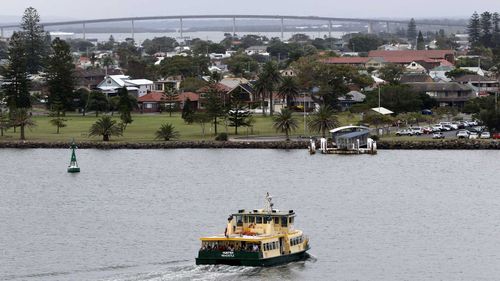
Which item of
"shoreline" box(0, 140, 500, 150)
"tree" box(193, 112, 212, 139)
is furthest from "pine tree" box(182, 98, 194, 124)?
"shoreline" box(0, 140, 500, 150)

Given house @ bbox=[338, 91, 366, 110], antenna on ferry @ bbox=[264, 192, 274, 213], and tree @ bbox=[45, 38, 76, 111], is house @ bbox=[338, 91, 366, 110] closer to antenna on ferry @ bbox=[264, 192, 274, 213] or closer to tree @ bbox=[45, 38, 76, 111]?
tree @ bbox=[45, 38, 76, 111]

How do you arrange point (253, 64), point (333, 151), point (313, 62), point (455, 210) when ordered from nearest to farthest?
point (455, 210), point (333, 151), point (313, 62), point (253, 64)

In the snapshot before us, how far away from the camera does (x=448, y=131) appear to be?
64.3m

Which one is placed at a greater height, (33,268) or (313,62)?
(313,62)

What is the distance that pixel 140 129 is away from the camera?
65.1 meters

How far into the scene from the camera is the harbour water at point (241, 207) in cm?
3033

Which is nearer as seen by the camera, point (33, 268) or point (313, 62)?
point (33, 268)

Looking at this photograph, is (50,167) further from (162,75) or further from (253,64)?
(253,64)

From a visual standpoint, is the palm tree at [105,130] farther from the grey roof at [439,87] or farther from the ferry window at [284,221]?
the ferry window at [284,221]

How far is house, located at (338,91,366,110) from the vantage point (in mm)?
78062

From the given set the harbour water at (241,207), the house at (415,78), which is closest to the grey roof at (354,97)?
the house at (415,78)

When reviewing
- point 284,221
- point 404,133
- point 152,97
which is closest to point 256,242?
point 284,221

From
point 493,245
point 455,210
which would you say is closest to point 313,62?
point 455,210

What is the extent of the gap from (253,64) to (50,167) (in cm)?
6060
